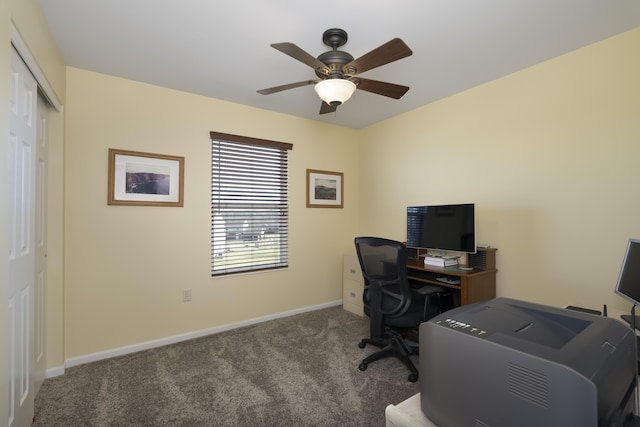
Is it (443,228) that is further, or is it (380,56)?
(443,228)

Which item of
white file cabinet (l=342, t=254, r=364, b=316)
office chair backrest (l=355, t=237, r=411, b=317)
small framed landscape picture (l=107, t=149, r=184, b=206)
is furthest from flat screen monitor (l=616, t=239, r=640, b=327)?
small framed landscape picture (l=107, t=149, r=184, b=206)

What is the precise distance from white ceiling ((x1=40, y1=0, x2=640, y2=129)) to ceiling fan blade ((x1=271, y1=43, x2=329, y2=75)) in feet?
0.98

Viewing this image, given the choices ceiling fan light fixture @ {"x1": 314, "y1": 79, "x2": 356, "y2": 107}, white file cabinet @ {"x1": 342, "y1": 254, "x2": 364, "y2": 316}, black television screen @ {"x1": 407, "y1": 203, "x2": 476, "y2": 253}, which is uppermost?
ceiling fan light fixture @ {"x1": 314, "y1": 79, "x2": 356, "y2": 107}

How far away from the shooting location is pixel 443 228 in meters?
2.77

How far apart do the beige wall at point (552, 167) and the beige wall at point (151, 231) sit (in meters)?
1.85

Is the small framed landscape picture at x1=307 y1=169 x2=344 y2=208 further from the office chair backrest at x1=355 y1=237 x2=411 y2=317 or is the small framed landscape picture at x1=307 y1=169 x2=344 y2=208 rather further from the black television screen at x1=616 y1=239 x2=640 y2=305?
the black television screen at x1=616 y1=239 x2=640 y2=305

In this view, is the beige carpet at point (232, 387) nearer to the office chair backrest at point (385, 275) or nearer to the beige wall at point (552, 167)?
the office chair backrest at point (385, 275)

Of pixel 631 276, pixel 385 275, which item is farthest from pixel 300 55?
pixel 631 276

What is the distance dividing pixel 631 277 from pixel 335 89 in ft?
6.01

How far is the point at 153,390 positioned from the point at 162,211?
150 centimetres

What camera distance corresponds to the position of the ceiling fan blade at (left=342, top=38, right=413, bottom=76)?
1591 mm

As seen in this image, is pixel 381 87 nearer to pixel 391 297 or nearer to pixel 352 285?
pixel 391 297

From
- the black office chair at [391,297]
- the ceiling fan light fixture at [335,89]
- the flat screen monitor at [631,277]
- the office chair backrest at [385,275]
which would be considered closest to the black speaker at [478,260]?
the black office chair at [391,297]

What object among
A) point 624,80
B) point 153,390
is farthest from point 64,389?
point 624,80
